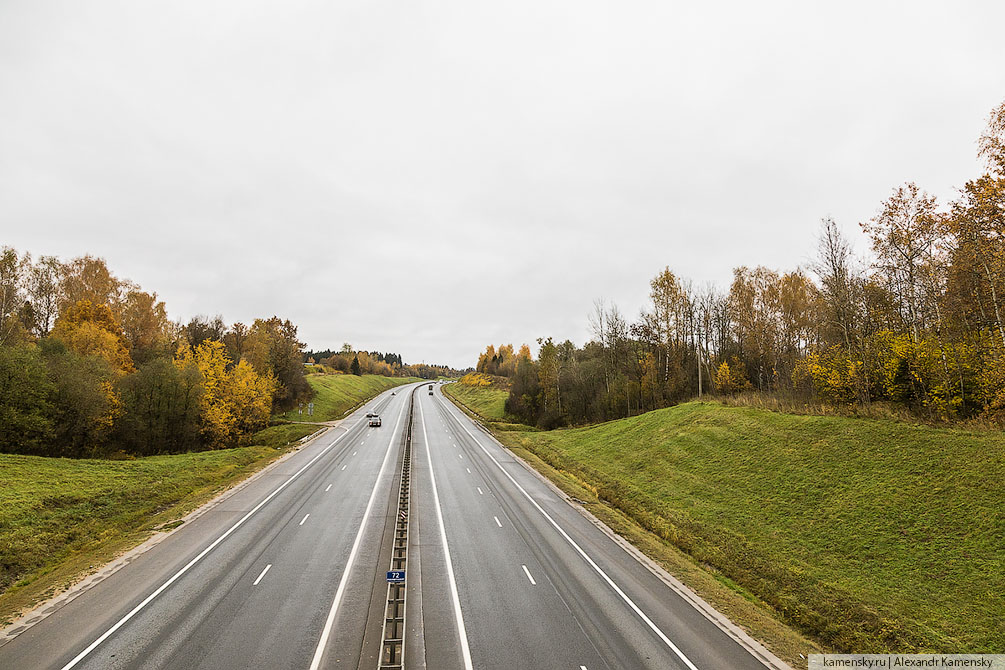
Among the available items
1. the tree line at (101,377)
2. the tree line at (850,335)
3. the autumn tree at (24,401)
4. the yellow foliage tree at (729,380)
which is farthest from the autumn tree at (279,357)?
the yellow foliage tree at (729,380)

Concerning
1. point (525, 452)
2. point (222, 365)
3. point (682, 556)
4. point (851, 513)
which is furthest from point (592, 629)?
point (222, 365)

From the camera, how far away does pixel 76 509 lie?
72.0 feet

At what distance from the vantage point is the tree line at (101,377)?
33156 millimetres

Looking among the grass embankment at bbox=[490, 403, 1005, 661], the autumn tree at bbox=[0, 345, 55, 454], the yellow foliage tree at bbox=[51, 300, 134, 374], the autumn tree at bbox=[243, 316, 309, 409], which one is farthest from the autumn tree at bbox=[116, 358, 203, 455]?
the grass embankment at bbox=[490, 403, 1005, 661]

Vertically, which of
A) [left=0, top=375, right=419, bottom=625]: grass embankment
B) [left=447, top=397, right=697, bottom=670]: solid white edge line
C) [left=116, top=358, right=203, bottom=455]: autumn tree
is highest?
[left=116, top=358, right=203, bottom=455]: autumn tree

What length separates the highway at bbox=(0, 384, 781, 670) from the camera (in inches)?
440

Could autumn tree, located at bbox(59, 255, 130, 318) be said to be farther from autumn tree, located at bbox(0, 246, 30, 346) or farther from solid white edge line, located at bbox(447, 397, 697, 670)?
solid white edge line, located at bbox(447, 397, 697, 670)

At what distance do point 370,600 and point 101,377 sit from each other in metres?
39.6

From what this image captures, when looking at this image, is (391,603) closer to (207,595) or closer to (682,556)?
(207,595)

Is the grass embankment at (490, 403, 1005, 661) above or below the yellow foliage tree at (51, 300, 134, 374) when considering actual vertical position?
below

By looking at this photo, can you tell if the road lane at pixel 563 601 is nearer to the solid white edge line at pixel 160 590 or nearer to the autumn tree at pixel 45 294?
the solid white edge line at pixel 160 590

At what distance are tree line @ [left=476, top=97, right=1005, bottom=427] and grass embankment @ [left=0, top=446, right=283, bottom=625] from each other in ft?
127

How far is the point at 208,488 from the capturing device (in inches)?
1112

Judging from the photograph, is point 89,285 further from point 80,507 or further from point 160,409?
point 80,507
